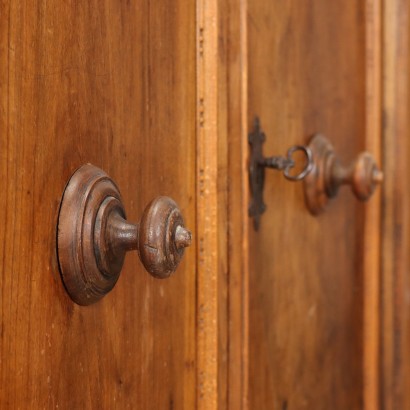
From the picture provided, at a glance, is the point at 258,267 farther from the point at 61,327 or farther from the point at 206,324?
the point at 61,327

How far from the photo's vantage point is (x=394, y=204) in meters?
0.94

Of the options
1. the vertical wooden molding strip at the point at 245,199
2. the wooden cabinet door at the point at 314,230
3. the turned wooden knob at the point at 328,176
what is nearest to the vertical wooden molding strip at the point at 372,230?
the wooden cabinet door at the point at 314,230

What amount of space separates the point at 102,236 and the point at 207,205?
180 mm

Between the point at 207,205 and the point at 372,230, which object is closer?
the point at 207,205

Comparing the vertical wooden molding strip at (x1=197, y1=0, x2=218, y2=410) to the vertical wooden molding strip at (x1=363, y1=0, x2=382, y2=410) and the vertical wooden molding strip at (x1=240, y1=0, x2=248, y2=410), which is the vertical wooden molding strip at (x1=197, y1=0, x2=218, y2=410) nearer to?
the vertical wooden molding strip at (x1=240, y1=0, x2=248, y2=410)

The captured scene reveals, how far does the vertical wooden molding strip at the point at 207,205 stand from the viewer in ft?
1.70

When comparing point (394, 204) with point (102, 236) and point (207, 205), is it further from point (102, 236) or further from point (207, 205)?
point (102, 236)

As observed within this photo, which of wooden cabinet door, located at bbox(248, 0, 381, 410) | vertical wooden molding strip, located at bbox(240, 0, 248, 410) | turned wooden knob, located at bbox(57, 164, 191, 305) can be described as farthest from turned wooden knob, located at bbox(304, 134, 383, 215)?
turned wooden knob, located at bbox(57, 164, 191, 305)

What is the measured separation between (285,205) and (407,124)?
43 centimetres

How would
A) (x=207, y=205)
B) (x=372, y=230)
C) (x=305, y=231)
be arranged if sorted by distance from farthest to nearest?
(x=372, y=230)
(x=305, y=231)
(x=207, y=205)

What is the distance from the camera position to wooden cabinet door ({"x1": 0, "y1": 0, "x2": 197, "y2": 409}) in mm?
301

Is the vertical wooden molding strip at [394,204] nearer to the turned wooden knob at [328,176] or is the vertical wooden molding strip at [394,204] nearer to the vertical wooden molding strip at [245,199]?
the turned wooden knob at [328,176]

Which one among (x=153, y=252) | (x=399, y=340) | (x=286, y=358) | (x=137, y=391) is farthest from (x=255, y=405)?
(x=399, y=340)

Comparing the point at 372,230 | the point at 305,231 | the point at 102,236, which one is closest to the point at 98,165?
the point at 102,236
